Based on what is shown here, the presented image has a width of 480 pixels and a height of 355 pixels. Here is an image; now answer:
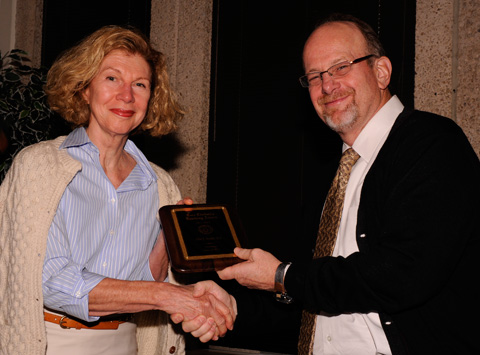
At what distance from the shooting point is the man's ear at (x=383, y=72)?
2764 millimetres

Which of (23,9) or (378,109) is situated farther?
(23,9)

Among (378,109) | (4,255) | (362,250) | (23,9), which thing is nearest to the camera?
(362,250)

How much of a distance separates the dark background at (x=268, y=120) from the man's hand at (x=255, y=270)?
6.29 feet

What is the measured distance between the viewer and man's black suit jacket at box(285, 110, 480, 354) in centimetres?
210

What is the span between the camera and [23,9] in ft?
20.8

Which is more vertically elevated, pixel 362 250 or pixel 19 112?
pixel 19 112

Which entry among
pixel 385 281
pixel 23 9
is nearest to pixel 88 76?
pixel 385 281

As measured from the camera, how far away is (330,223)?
102 inches

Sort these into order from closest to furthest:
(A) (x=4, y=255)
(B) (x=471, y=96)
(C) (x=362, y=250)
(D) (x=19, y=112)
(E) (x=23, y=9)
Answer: (C) (x=362, y=250) → (A) (x=4, y=255) → (B) (x=471, y=96) → (D) (x=19, y=112) → (E) (x=23, y=9)

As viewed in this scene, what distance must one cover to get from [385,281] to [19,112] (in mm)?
4011

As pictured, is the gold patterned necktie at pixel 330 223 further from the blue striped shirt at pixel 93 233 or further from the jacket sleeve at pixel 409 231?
the blue striped shirt at pixel 93 233

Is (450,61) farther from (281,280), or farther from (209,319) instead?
(209,319)

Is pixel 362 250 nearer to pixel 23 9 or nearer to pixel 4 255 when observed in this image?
pixel 4 255

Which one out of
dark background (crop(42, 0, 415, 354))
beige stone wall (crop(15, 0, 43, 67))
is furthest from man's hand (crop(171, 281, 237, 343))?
beige stone wall (crop(15, 0, 43, 67))
